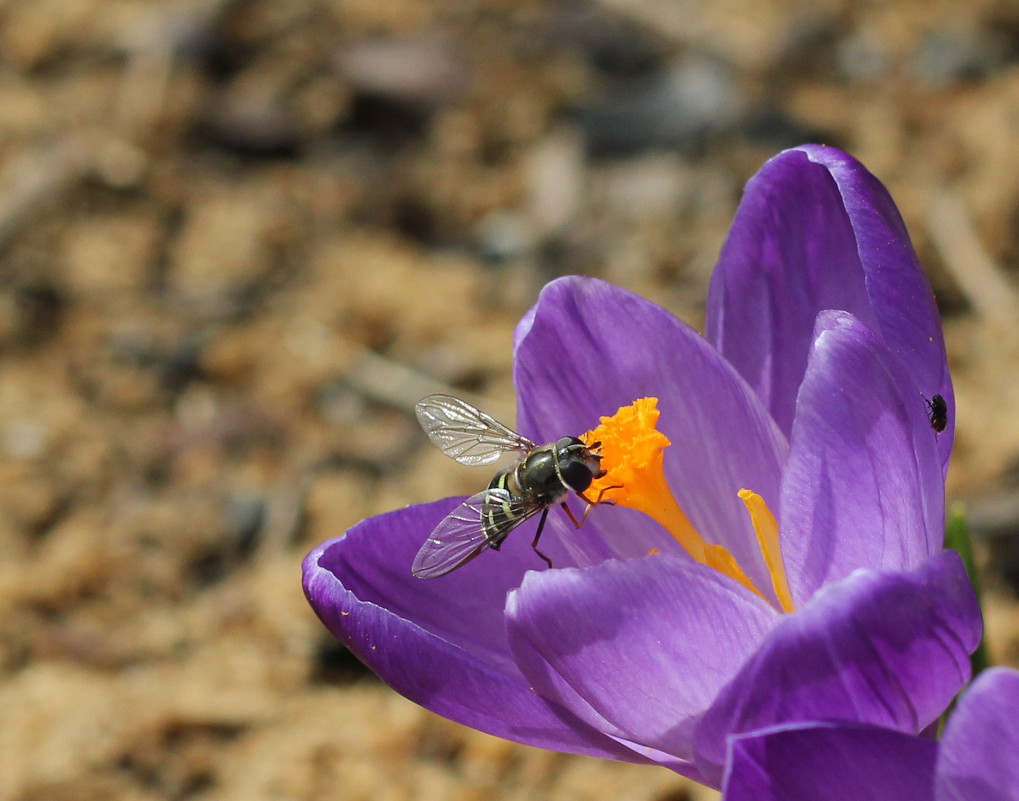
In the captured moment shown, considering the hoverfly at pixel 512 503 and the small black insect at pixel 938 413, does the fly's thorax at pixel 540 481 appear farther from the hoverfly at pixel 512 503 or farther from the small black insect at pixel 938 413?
the small black insect at pixel 938 413

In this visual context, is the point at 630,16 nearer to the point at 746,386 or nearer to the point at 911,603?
the point at 746,386

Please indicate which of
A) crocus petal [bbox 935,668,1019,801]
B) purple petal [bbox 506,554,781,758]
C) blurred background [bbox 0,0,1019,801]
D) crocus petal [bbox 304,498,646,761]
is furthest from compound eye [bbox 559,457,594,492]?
blurred background [bbox 0,0,1019,801]

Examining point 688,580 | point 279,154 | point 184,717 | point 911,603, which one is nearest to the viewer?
point 911,603

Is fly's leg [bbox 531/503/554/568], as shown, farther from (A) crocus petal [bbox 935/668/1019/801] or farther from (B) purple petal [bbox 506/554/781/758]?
(A) crocus petal [bbox 935/668/1019/801]

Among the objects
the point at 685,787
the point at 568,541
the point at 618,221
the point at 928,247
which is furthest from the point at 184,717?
the point at 928,247

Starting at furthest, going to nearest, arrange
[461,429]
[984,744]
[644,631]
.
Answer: [461,429]
[644,631]
[984,744]

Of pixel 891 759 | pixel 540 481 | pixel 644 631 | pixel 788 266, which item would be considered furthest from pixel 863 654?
pixel 788 266

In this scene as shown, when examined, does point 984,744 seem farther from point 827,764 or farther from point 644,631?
point 644,631

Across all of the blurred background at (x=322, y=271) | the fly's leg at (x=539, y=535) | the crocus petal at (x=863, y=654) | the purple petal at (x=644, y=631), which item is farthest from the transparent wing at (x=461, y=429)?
the blurred background at (x=322, y=271)
